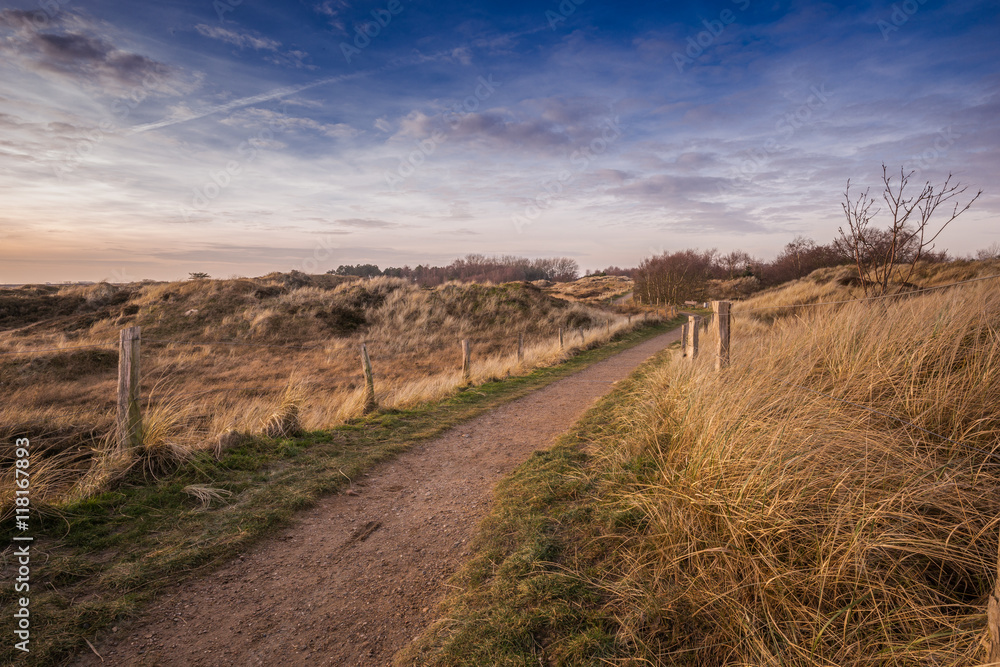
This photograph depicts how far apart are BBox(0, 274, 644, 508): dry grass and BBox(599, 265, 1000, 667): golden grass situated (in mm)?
5383

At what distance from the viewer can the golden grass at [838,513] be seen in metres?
2.02

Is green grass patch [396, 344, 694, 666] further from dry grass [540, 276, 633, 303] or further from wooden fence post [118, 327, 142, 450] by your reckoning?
dry grass [540, 276, 633, 303]

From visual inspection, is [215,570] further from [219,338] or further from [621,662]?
[219,338]

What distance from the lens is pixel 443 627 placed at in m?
2.78

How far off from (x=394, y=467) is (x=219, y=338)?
2090cm

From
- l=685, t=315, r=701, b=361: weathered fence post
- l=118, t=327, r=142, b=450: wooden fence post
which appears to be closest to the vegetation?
l=685, t=315, r=701, b=361: weathered fence post

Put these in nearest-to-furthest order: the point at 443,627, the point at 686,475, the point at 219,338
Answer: the point at 443,627, the point at 686,475, the point at 219,338

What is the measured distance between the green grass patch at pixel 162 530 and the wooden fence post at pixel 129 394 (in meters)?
0.49

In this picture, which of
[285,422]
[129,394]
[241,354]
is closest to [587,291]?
[241,354]

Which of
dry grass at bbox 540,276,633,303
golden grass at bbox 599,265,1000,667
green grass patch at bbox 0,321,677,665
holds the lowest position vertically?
green grass patch at bbox 0,321,677,665

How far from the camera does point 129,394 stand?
4.95 m

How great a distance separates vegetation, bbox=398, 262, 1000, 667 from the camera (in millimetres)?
2066

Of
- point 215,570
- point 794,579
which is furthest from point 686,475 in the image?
point 215,570

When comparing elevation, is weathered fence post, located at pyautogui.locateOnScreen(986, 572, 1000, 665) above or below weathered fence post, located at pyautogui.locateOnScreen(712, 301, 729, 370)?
below
